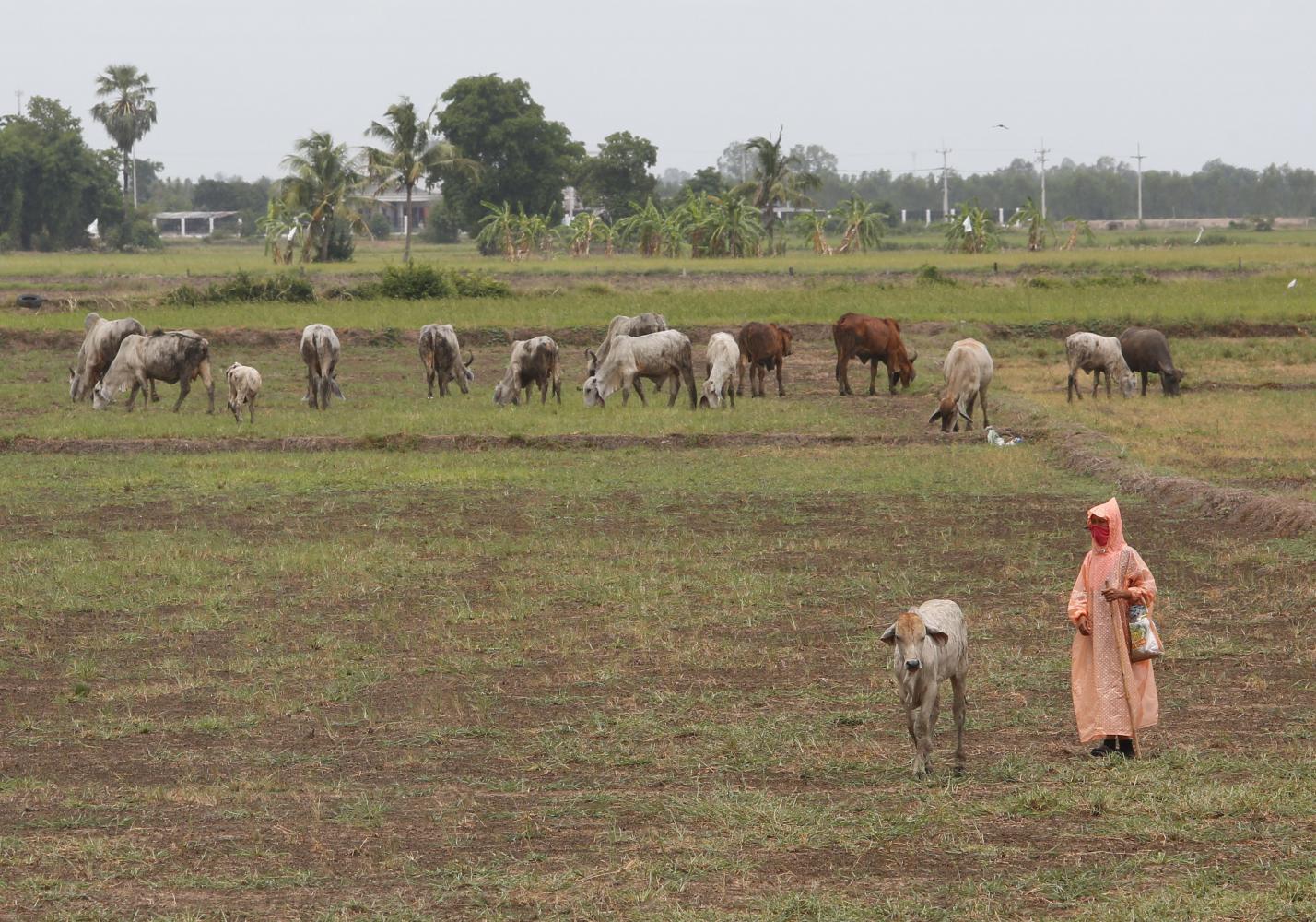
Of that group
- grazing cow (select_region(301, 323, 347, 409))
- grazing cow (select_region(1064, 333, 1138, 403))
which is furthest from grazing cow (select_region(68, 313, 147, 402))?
grazing cow (select_region(1064, 333, 1138, 403))

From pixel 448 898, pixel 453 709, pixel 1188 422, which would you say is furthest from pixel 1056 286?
pixel 448 898

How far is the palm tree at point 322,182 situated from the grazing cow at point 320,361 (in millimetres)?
36526

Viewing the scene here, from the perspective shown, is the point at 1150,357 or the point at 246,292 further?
the point at 246,292

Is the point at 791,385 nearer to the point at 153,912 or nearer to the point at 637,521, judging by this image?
the point at 637,521

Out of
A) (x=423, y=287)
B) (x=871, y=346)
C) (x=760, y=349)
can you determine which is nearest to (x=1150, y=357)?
(x=871, y=346)

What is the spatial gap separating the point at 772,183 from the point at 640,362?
4780cm

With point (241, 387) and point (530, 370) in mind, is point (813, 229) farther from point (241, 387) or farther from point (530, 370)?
point (241, 387)

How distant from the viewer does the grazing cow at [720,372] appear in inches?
1025

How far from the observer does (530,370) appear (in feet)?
87.0

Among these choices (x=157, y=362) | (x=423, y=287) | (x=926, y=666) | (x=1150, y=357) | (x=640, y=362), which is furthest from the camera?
(x=423, y=287)

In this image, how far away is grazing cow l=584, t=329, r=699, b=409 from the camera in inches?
1017

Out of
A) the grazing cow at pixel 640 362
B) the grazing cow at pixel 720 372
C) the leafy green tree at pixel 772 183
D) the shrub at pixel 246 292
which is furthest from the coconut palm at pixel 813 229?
the grazing cow at pixel 640 362

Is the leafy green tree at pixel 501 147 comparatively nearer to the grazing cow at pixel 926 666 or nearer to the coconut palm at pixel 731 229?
the coconut palm at pixel 731 229

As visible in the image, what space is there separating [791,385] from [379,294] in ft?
52.0
